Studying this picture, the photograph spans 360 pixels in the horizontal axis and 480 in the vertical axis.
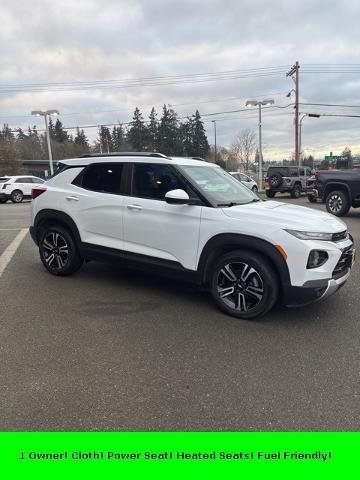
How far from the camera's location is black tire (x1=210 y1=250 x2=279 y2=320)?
170 inches

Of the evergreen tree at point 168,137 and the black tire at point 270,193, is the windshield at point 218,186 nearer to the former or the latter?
the black tire at point 270,193

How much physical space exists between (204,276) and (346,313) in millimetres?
1694

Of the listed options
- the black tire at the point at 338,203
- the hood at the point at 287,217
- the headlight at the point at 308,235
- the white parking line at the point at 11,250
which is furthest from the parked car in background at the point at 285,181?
the headlight at the point at 308,235

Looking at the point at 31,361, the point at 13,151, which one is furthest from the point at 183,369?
the point at 13,151

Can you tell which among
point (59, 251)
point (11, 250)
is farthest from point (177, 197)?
point (11, 250)

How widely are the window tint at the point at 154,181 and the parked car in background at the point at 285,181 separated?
1867 centimetres

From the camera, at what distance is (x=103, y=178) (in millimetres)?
5629

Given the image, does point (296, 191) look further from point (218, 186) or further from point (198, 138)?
point (198, 138)

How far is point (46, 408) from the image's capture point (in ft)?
9.77

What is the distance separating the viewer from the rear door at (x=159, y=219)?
4754 millimetres

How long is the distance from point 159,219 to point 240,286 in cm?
126

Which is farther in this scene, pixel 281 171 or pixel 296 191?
pixel 296 191


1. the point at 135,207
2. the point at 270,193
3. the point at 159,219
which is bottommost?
the point at 270,193

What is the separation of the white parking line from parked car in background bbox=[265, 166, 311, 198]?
1517 centimetres
